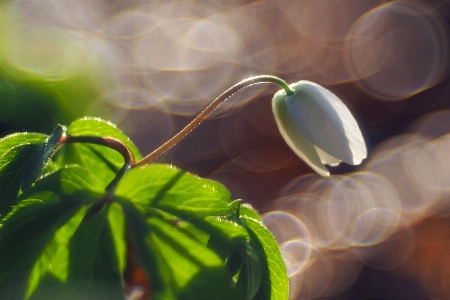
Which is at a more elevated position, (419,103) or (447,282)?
(419,103)

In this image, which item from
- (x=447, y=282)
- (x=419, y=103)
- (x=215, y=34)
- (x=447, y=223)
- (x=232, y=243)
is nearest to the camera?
(x=232, y=243)

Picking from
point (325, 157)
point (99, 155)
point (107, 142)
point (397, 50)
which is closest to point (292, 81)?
point (397, 50)

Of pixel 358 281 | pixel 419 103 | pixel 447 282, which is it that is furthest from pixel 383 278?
pixel 419 103

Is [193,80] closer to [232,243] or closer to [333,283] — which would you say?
[333,283]

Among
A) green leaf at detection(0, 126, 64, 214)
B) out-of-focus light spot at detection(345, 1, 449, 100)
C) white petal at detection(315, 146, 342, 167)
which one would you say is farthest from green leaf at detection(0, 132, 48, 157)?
out-of-focus light spot at detection(345, 1, 449, 100)

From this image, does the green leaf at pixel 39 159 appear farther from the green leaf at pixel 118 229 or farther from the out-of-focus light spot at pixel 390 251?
the out-of-focus light spot at pixel 390 251

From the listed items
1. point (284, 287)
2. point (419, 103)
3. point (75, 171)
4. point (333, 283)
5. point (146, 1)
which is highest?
point (75, 171)

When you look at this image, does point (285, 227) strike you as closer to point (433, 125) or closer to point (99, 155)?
point (433, 125)
